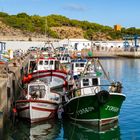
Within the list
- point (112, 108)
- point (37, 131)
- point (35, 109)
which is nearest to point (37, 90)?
point (35, 109)

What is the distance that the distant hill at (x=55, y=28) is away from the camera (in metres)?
152

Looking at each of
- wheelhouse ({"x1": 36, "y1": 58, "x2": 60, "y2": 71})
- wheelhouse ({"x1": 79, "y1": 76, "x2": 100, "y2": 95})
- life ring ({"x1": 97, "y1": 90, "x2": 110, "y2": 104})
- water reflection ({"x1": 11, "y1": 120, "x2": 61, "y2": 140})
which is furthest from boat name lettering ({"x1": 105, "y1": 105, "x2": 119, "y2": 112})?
wheelhouse ({"x1": 36, "y1": 58, "x2": 60, "y2": 71})

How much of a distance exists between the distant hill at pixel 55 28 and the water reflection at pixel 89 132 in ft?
390

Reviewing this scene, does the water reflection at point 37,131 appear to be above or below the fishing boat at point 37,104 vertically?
below

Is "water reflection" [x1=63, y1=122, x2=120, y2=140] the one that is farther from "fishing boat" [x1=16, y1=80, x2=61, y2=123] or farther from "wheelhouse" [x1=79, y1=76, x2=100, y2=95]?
"wheelhouse" [x1=79, y1=76, x2=100, y2=95]

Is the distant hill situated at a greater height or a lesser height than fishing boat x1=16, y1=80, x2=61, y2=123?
greater

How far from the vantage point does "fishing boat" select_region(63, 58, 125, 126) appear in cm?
2328

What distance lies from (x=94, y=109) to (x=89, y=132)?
1319 mm

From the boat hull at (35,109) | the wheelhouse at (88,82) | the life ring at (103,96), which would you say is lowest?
the boat hull at (35,109)

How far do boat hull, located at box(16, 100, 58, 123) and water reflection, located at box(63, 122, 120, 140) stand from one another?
4.22ft

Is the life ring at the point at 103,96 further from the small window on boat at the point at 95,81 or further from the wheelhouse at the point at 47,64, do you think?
the wheelhouse at the point at 47,64

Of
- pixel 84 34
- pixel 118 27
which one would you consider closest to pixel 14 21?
pixel 84 34

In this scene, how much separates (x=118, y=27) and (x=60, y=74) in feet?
542

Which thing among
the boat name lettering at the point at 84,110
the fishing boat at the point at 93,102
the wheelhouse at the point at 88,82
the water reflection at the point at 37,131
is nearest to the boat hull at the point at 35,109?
the water reflection at the point at 37,131
